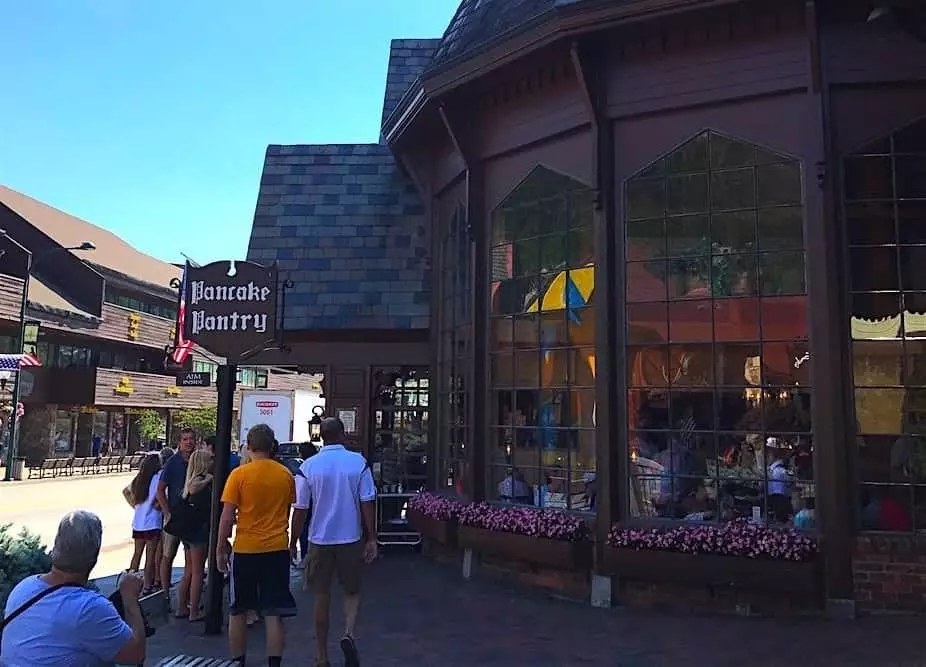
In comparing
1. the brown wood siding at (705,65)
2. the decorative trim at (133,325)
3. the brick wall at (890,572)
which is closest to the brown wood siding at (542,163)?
the brown wood siding at (705,65)

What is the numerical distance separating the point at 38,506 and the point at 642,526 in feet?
52.1

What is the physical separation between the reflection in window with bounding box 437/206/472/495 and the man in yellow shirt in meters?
3.73

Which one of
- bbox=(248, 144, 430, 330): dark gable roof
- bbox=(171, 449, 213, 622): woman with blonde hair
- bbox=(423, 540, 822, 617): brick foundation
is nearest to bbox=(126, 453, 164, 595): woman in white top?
bbox=(171, 449, 213, 622): woman with blonde hair

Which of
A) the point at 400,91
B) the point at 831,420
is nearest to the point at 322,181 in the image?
the point at 400,91

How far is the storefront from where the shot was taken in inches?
261

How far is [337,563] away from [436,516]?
3.40 m

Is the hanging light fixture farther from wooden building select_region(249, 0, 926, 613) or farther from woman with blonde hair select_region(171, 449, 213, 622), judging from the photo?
wooden building select_region(249, 0, 926, 613)

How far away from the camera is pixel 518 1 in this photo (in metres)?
8.55

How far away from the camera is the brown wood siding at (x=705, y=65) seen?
7.02m

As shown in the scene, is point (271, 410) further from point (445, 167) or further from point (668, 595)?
point (668, 595)

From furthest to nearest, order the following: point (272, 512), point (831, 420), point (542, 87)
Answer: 1. point (542, 87)
2. point (831, 420)
3. point (272, 512)

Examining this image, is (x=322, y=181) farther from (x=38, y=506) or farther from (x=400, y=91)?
(x=38, y=506)

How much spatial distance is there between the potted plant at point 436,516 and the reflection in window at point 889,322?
4090mm

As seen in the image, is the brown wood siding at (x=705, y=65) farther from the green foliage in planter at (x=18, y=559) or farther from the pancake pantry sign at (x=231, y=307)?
the green foliage in planter at (x=18, y=559)
